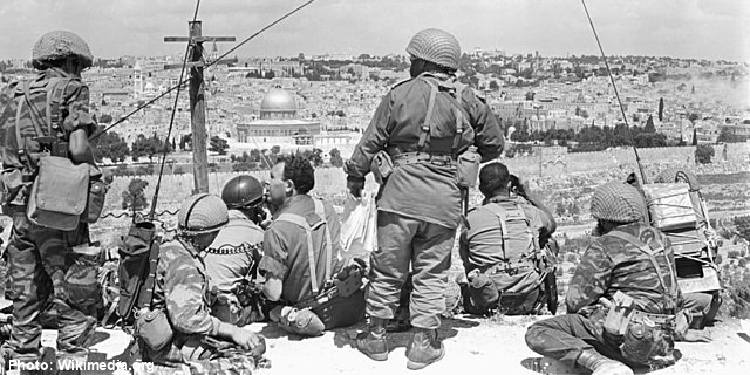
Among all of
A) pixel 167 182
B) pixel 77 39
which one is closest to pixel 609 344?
pixel 77 39

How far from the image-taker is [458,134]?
472cm

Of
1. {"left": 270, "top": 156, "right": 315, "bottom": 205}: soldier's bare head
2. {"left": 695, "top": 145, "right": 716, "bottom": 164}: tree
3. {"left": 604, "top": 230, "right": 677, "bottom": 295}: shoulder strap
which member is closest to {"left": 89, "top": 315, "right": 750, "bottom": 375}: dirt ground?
{"left": 604, "top": 230, "right": 677, "bottom": 295}: shoulder strap

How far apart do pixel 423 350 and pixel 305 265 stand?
2.66ft

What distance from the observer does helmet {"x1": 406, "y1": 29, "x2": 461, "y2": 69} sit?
4.71 m

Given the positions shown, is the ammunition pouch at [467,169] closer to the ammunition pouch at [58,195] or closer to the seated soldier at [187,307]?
the seated soldier at [187,307]

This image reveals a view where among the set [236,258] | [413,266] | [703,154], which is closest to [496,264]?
[413,266]

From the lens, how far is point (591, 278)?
4379 millimetres

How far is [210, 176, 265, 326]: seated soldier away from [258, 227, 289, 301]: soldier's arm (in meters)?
0.24

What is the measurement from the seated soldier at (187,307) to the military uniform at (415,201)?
0.76 metres

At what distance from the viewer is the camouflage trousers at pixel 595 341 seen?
4320 millimetres

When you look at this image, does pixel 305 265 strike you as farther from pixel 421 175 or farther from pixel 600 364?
pixel 600 364

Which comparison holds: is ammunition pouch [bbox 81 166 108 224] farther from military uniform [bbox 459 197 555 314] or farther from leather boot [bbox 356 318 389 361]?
military uniform [bbox 459 197 555 314]

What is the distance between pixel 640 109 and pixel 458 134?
113 meters

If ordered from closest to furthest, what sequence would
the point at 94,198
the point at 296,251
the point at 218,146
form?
the point at 94,198, the point at 296,251, the point at 218,146
